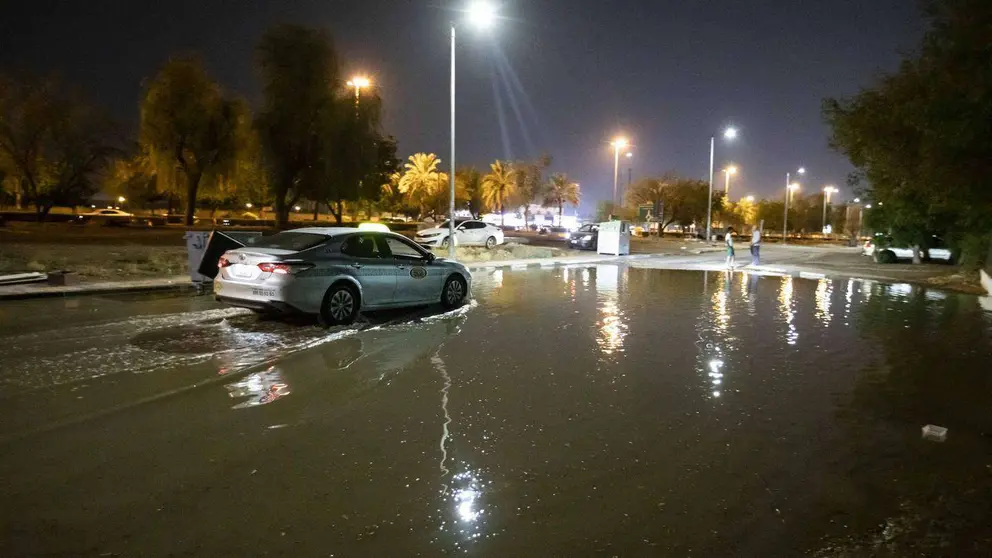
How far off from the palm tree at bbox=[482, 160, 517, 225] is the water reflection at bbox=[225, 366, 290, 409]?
85.2 m

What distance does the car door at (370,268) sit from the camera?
37.2 feet

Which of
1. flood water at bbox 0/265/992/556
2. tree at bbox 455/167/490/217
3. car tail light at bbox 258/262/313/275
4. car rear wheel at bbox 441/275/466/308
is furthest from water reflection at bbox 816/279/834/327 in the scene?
tree at bbox 455/167/490/217

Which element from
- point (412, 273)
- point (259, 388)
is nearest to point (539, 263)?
point (412, 273)

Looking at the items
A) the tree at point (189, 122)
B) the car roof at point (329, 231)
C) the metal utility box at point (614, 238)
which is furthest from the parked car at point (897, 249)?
the tree at point (189, 122)

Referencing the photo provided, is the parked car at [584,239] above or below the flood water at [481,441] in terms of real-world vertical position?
above

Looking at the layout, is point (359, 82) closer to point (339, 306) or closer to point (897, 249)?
point (897, 249)

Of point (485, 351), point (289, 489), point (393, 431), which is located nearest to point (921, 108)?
point (485, 351)

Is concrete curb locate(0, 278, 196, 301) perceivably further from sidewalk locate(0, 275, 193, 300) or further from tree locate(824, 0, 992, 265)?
tree locate(824, 0, 992, 265)

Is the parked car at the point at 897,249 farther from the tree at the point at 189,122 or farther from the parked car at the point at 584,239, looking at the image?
the tree at the point at 189,122

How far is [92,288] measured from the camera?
1525 centimetres

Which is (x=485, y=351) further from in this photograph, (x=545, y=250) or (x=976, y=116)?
(x=545, y=250)

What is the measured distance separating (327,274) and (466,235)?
23582 millimetres

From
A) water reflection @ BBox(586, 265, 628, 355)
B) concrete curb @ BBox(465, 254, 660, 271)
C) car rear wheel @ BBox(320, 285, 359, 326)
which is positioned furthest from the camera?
concrete curb @ BBox(465, 254, 660, 271)

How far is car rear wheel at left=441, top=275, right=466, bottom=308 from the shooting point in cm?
1353
